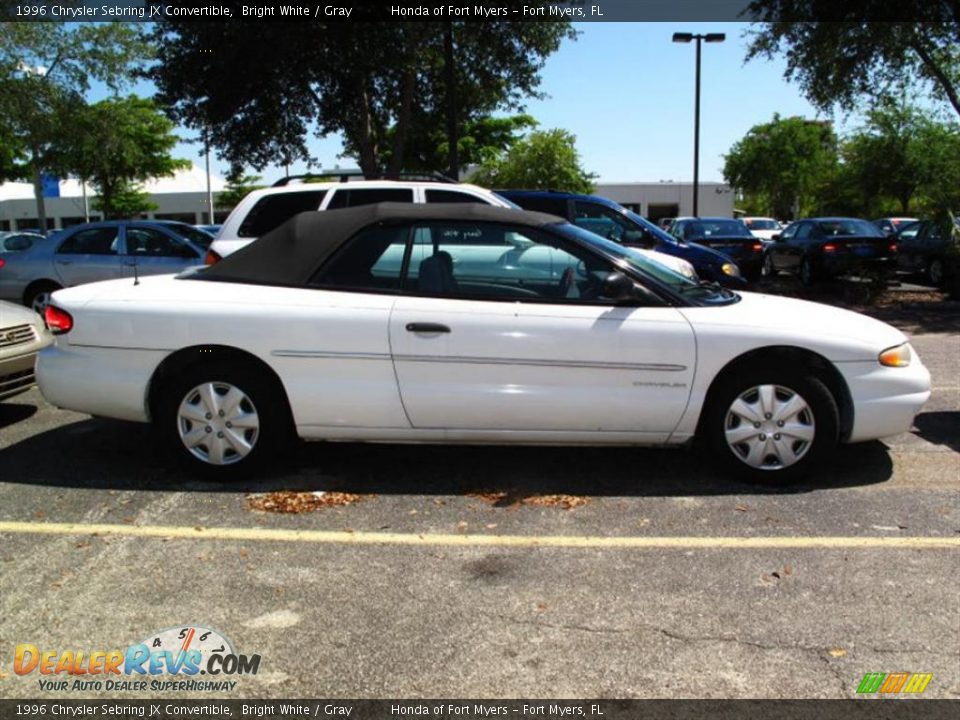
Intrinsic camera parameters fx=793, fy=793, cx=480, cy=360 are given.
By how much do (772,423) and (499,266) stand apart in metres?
1.77

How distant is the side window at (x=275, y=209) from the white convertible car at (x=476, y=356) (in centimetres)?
373

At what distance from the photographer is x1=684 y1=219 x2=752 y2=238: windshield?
664 inches

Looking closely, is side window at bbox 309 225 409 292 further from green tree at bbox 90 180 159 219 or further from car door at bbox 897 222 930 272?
green tree at bbox 90 180 159 219

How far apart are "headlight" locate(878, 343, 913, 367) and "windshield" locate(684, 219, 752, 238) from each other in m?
12.6

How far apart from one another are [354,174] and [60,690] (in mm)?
8258

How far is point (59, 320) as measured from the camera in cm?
473

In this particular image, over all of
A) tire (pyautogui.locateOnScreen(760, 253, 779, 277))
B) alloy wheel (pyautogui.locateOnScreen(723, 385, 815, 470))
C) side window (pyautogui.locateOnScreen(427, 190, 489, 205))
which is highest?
side window (pyautogui.locateOnScreen(427, 190, 489, 205))

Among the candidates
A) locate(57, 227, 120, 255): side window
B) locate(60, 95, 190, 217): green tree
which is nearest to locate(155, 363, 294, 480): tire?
locate(57, 227, 120, 255): side window

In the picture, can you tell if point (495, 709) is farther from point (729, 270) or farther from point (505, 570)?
point (729, 270)

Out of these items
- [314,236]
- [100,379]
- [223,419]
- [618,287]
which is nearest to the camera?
[618,287]

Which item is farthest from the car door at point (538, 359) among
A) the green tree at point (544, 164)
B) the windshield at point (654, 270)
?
the green tree at point (544, 164)

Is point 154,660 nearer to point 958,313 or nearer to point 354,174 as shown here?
point 354,174

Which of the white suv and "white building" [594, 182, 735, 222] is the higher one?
"white building" [594, 182, 735, 222]

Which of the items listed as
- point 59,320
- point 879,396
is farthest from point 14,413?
point 879,396
